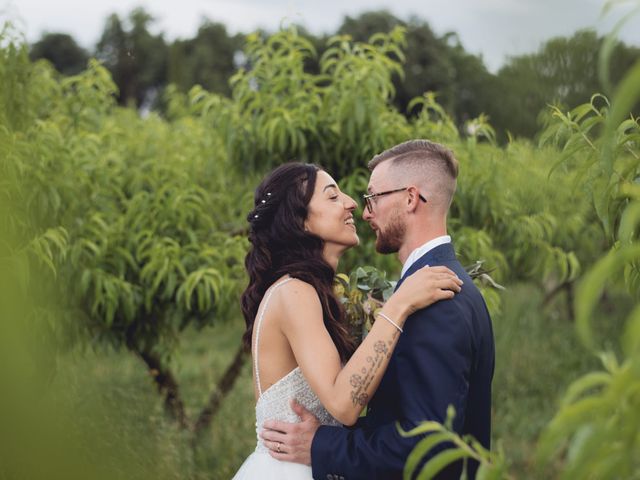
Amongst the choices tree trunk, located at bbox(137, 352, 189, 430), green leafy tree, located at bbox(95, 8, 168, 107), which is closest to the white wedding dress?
tree trunk, located at bbox(137, 352, 189, 430)

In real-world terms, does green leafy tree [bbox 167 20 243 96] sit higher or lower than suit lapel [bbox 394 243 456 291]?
higher

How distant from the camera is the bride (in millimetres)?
2674

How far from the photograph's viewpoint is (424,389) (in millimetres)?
2625

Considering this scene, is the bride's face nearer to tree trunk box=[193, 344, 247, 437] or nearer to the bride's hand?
the bride's hand

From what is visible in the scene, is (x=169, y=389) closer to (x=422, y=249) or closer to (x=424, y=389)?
(x=422, y=249)

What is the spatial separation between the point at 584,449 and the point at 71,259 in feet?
15.7

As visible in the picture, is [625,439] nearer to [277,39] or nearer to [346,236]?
[346,236]

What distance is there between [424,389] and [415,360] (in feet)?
0.32

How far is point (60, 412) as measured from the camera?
67.3 inches

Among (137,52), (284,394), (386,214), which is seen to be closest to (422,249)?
(386,214)

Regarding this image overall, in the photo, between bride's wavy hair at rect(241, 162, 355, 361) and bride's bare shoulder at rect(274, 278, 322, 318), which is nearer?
bride's bare shoulder at rect(274, 278, 322, 318)

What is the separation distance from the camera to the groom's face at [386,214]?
9.86ft

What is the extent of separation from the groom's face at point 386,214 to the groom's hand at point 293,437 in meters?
0.69

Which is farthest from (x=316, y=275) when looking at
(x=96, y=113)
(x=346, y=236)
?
(x=96, y=113)
